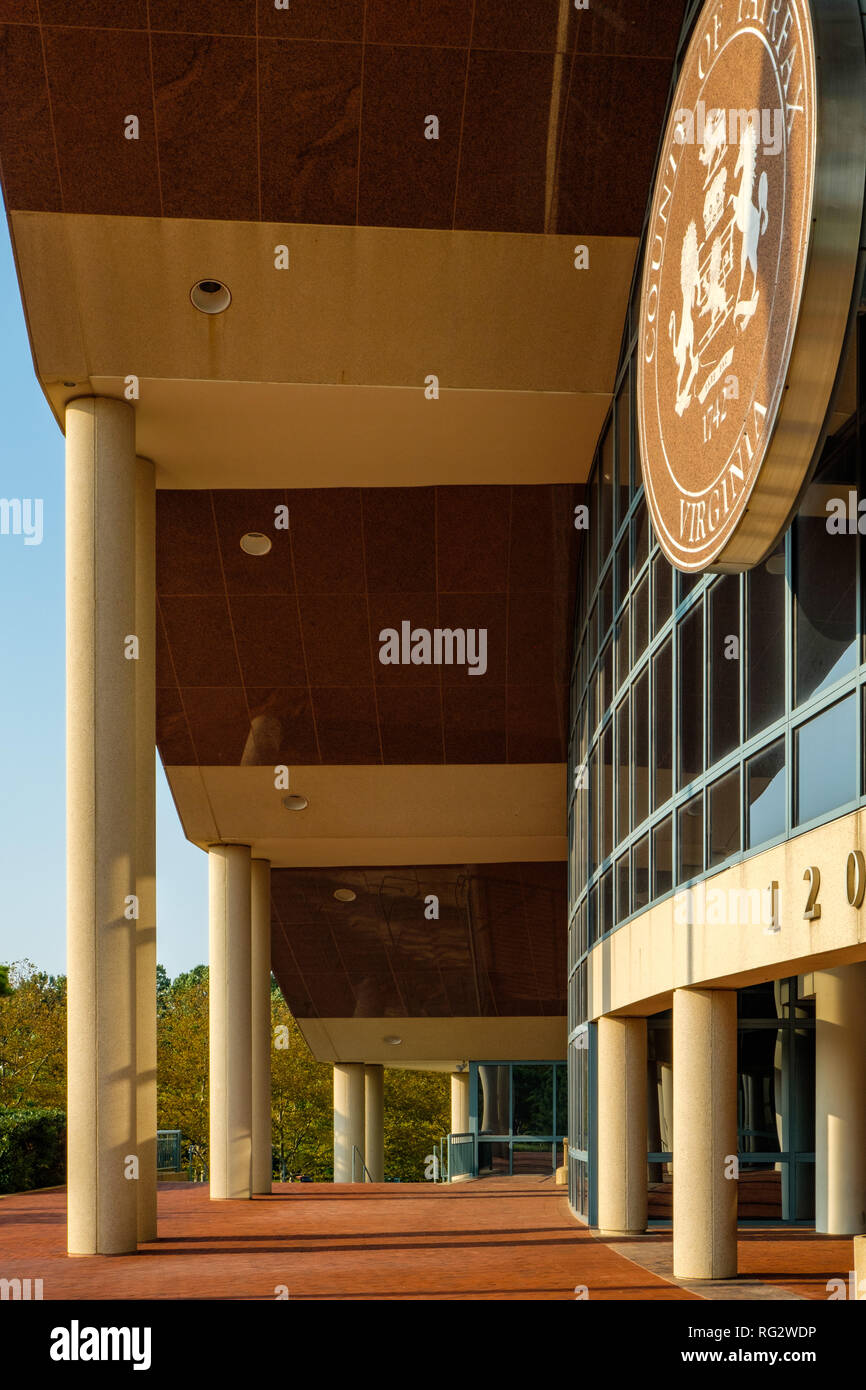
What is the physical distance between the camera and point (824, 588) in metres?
9.30

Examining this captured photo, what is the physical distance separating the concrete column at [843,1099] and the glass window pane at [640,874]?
10.5ft

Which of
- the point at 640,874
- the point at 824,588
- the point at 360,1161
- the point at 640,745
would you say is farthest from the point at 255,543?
the point at 360,1161

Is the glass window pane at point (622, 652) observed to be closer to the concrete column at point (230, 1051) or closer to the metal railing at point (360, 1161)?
the concrete column at point (230, 1051)

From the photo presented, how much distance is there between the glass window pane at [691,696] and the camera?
12516 mm

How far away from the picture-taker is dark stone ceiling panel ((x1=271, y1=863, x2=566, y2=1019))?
32062mm

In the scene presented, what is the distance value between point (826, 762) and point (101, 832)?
837 cm

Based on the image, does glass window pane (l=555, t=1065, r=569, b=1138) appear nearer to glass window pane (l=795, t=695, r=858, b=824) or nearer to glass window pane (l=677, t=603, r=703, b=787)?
glass window pane (l=677, t=603, r=703, b=787)

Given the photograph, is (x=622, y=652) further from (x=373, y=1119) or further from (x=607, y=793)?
(x=373, y=1119)

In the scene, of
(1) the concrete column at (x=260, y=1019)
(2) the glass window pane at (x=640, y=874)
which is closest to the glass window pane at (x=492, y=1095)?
(1) the concrete column at (x=260, y=1019)

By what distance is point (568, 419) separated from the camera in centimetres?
1681

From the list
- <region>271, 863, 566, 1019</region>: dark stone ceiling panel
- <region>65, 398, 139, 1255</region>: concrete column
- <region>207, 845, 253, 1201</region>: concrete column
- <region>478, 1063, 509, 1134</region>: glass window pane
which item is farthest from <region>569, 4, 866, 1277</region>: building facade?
<region>478, 1063, 509, 1134</region>: glass window pane

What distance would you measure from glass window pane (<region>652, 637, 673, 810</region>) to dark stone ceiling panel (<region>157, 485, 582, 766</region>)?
6225mm
